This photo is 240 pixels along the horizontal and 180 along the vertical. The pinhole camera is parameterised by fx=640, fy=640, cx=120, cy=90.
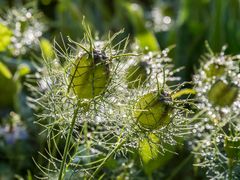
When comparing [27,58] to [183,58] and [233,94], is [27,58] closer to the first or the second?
[183,58]

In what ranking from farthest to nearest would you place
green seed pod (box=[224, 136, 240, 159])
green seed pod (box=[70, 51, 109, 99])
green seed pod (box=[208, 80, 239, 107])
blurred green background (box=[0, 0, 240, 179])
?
1. blurred green background (box=[0, 0, 240, 179])
2. green seed pod (box=[208, 80, 239, 107])
3. green seed pod (box=[224, 136, 240, 159])
4. green seed pod (box=[70, 51, 109, 99])

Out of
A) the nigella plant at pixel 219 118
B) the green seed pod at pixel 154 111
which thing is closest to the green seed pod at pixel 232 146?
the nigella plant at pixel 219 118

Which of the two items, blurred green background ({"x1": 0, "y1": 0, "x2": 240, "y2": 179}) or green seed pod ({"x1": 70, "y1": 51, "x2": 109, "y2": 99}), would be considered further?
blurred green background ({"x1": 0, "y1": 0, "x2": 240, "y2": 179})

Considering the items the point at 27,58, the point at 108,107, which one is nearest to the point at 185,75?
the point at 27,58

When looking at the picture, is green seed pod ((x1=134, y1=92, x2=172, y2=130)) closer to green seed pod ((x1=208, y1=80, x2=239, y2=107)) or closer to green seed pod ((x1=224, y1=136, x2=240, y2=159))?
green seed pod ((x1=224, y1=136, x2=240, y2=159))

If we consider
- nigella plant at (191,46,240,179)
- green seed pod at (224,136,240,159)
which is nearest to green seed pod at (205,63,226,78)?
nigella plant at (191,46,240,179)

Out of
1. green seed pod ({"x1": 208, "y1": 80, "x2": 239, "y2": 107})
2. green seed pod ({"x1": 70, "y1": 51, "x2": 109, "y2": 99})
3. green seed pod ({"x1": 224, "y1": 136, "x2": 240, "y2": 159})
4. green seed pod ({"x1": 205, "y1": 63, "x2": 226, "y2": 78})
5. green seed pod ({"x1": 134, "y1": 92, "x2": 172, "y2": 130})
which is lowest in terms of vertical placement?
green seed pod ({"x1": 224, "y1": 136, "x2": 240, "y2": 159})

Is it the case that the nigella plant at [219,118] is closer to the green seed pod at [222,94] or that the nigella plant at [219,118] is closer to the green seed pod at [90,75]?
the green seed pod at [222,94]
